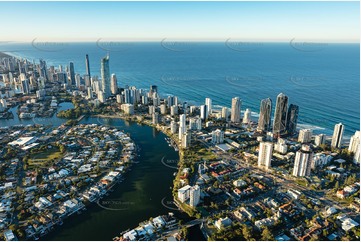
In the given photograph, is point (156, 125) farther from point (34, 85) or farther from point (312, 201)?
point (34, 85)

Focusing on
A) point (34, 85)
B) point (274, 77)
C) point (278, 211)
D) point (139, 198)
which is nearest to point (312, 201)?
point (278, 211)

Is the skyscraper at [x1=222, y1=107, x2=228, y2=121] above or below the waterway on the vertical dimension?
above

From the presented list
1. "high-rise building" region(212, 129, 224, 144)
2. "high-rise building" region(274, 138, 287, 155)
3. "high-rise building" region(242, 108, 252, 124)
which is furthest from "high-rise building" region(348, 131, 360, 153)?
"high-rise building" region(212, 129, 224, 144)

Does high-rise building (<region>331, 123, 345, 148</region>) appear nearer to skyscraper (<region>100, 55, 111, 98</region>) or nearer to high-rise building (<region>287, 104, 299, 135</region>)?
high-rise building (<region>287, 104, 299, 135</region>)

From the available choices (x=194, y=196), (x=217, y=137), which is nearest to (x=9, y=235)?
(x=194, y=196)

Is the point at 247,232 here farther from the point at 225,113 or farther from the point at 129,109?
the point at 129,109
